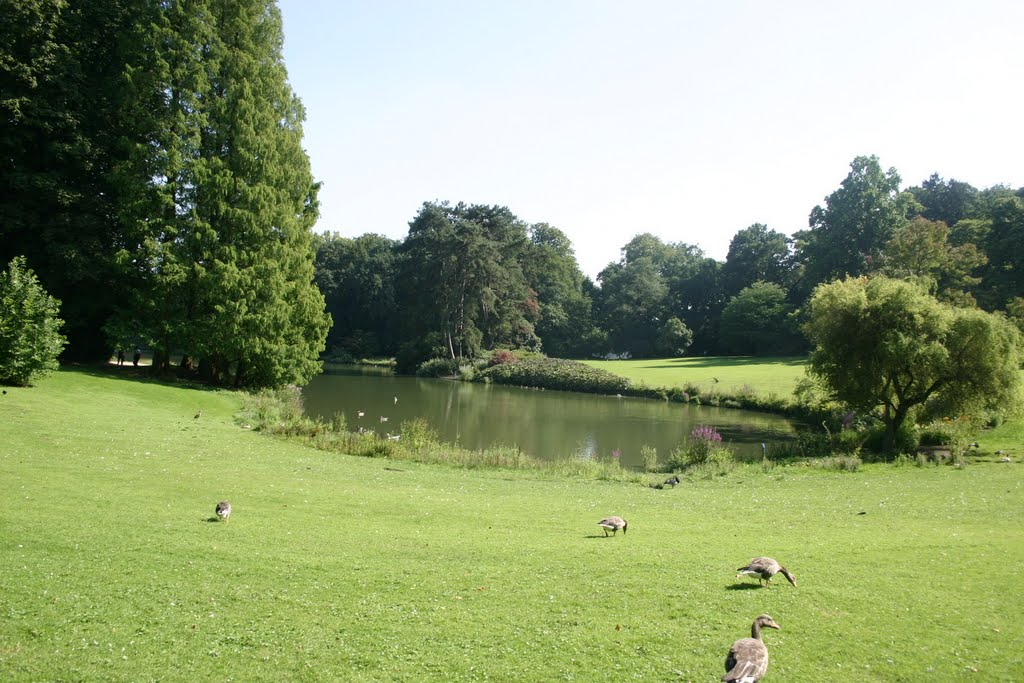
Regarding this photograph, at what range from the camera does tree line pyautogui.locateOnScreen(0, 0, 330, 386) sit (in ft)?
107

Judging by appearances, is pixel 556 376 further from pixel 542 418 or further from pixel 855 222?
pixel 855 222

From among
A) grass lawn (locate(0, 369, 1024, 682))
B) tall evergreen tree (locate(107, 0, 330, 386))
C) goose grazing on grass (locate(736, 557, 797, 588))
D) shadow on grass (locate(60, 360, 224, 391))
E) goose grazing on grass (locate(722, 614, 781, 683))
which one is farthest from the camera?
tall evergreen tree (locate(107, 0, 330, 386))

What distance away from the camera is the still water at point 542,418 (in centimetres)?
3300

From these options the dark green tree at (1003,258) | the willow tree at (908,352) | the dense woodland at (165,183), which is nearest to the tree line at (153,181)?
the dense woodland at (165,183)

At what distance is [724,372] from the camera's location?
67375mm

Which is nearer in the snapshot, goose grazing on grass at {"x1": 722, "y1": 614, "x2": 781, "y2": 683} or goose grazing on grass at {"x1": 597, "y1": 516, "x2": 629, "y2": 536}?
goose grazing on grass at {"x1": 722, "y1": 614, "x2": 781, "y2": 683}

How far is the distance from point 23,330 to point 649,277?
9586 cm

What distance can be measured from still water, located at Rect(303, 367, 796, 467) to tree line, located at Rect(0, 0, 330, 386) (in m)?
7.98

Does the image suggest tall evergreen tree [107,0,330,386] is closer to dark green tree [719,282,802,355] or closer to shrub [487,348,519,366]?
shrub [487,348,519,366]

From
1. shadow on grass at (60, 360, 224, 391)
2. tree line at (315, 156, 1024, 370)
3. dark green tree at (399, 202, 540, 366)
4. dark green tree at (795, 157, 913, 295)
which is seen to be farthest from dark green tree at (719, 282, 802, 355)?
shadow on grass at (60, 360, 224, 391)

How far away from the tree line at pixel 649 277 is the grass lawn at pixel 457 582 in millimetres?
53348

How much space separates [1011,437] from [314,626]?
31.7 m

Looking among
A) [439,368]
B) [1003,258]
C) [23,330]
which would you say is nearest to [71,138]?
[23,330]

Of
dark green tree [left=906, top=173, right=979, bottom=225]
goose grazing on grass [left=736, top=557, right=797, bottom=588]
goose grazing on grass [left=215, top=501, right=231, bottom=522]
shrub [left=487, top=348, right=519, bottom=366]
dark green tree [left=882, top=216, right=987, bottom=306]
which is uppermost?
dark green tree [left=906, top=173, right=979, bottom=225]
